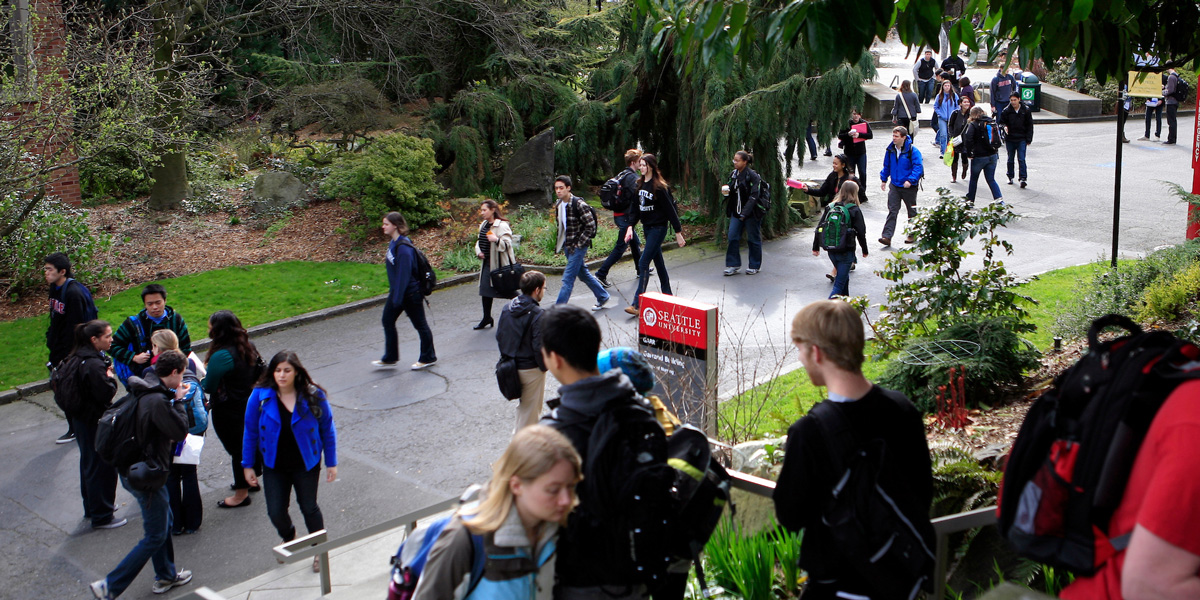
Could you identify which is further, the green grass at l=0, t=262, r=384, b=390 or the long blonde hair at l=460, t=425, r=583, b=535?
the green grass at l=0, t=262, r=384, b=390

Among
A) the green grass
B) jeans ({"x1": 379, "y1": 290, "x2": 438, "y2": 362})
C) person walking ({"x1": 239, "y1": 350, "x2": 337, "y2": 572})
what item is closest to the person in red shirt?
person walking ({"x1": 239, "y1": 350, "x2": 337, "y2": 572})

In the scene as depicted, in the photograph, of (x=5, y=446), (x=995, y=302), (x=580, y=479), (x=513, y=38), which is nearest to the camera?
(x=580, y=479)

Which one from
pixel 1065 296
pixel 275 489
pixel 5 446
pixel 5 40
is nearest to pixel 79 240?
pixel 5 40

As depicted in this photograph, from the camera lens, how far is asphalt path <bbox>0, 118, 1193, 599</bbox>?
7258 mm

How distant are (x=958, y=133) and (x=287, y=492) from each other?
1589 centimetres

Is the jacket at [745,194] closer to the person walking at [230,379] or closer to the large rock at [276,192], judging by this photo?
the person walking at [230,379]

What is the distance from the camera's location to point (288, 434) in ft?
20.7

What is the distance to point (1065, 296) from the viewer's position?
1074cm

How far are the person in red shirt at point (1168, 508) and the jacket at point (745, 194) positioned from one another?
35.4 feet

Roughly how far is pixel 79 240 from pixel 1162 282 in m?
13.6

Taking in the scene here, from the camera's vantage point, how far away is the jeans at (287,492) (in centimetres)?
641

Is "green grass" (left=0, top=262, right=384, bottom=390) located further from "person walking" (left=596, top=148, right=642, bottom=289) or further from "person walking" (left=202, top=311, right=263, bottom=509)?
"person walking" (left=202, top=311, right=263, bottom=509)

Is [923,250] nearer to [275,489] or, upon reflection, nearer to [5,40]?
[275,489]

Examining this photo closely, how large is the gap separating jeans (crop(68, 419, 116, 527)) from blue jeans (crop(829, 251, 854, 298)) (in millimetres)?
7716
